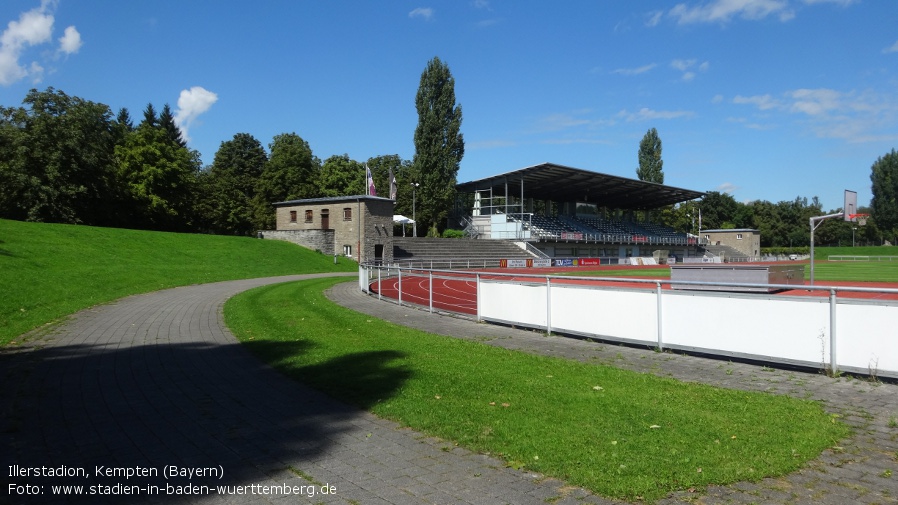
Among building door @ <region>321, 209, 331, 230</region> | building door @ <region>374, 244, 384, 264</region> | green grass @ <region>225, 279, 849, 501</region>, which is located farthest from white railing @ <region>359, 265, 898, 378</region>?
building door @ <region>321, 209, 331, 230</region>

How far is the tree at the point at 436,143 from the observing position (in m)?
64.2

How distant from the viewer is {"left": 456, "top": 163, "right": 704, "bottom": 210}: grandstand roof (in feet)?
201

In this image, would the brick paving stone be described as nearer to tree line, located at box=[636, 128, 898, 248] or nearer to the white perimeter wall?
the white perimeter wall

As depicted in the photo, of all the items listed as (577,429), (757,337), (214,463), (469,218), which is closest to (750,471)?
(577,429)

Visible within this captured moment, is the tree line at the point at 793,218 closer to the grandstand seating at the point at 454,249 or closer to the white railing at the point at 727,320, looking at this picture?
the grandstand seating at the point at 454,249

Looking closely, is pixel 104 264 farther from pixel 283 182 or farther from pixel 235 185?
pixel 235 185

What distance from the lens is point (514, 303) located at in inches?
483

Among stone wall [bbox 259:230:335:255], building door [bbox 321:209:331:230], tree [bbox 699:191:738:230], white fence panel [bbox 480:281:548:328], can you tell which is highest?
tree [bbox 699:191:738:230]

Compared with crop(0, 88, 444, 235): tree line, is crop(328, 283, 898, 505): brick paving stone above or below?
below

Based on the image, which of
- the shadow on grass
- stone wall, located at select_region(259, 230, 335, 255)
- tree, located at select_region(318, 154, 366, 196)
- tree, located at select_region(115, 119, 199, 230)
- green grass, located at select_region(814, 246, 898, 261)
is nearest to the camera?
the shadow on grass

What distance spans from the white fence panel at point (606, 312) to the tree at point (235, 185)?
62.3 m

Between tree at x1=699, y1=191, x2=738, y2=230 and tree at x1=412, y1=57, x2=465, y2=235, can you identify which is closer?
tree at x1=412, y1=57, x2=465, y2=235

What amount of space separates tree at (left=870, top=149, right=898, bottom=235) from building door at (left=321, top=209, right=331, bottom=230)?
117635mm

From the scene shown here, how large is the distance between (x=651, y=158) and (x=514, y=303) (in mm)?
86297
